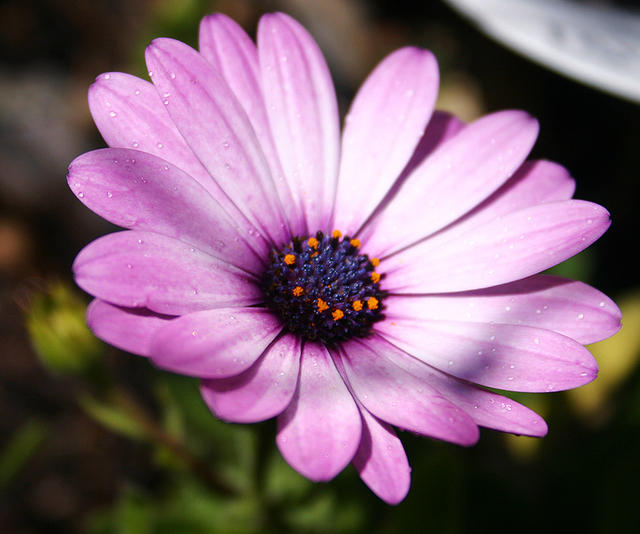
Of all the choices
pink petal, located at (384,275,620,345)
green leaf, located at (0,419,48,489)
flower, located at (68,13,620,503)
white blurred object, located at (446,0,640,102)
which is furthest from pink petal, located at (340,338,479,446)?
green leaf, located at (0,419,48,489)

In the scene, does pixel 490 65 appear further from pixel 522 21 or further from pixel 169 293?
pixel 169 293

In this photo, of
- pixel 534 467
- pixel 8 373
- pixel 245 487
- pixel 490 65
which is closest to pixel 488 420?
pixel 245 487

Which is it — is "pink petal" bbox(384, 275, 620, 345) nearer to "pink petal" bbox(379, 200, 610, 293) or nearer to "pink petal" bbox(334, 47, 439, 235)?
"pink petal" bbox(379, 200, 610, 293)

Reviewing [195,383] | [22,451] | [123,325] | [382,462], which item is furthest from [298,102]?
[22,451]

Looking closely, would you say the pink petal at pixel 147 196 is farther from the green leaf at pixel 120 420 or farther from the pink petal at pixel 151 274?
the green leaf at pixel 120 420

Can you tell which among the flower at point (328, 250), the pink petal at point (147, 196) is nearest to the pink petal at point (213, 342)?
the flower at point (328, 250)

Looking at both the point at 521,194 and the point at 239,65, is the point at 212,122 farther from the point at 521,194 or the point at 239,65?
the point at 521,194
